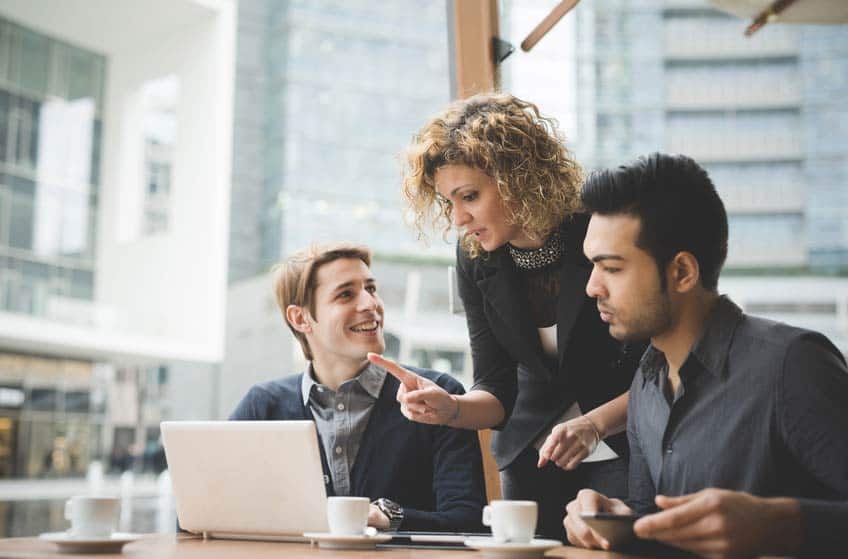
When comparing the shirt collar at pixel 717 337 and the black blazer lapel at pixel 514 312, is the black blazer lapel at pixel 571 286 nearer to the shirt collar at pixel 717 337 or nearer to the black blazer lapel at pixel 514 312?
the black blazer lapel at pixel 514 312

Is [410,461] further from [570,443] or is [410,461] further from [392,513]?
[570,443]

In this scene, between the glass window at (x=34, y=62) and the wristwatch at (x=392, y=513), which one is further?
the glass window at (x=34, y=62)

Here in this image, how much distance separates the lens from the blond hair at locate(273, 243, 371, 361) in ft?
7.83

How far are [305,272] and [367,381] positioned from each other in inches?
15.3

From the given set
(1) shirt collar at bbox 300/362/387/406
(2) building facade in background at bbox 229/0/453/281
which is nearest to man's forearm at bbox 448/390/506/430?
(1) shirt collar at bbox 300/362/387/406

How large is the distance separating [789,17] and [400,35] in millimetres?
20216

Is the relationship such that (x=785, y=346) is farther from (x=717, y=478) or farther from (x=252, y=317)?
(x=252, y=317)

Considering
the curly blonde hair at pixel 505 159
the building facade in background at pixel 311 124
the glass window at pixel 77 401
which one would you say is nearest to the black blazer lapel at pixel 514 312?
the curly blonde hair at pixel 505 159

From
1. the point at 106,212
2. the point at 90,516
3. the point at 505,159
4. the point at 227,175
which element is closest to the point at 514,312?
the point at 505,159

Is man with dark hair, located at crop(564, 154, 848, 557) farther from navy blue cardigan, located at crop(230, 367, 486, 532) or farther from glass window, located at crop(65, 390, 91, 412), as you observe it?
glass window, located at crop(65, 390, 91, 412)

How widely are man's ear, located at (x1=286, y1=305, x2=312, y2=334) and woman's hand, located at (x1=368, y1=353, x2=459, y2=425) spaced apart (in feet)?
1.99

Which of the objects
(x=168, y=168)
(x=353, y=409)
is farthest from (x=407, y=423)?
(x=168, y=168)

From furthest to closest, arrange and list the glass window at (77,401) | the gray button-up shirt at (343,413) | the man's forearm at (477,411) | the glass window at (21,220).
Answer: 1. the glass window at (77,401)
2. the glass window at (21,220)
3. the gray button-up shirt at (343,413)
4. the man's forearm at (477,411)

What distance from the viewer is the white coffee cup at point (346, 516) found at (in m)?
1.41
